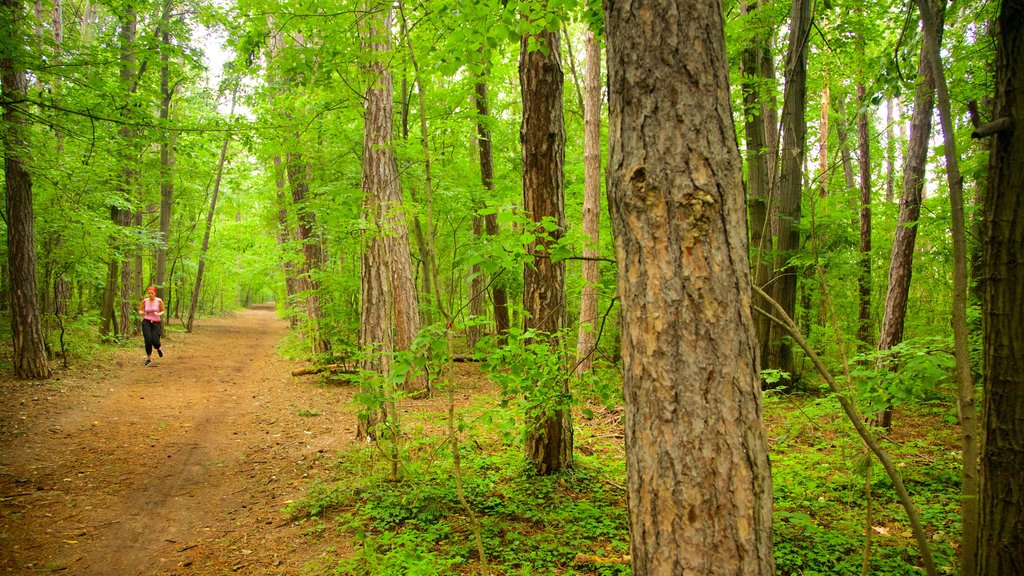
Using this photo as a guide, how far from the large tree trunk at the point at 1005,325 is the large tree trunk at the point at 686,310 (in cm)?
154

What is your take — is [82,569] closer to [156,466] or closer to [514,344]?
[156,466]

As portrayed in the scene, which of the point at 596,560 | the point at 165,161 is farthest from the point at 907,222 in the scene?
the point at 165,161

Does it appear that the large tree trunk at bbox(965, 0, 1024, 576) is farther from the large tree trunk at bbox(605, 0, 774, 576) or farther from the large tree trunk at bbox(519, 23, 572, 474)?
the large tree trunk at bbox(519, 23, 572, 474)

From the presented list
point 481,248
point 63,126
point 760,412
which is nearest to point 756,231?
point 481,248

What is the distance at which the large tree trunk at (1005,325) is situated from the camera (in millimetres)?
2203

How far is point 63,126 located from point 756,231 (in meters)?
11.0

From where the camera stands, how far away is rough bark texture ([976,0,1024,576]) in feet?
7.23

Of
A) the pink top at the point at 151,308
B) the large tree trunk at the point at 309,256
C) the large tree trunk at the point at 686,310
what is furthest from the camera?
the large tree trunk at the point at 309,256

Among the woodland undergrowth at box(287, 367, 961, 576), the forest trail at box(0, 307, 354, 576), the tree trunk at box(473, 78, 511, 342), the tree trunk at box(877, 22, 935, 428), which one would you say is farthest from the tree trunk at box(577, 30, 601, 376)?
the forest trail at box(0, 307, 354, 576)

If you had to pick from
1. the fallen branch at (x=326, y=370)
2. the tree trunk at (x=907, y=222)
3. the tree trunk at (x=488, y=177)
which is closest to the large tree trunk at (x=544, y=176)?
the tree trunk at (x=907, y=222)

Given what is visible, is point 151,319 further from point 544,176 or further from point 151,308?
point 544,176

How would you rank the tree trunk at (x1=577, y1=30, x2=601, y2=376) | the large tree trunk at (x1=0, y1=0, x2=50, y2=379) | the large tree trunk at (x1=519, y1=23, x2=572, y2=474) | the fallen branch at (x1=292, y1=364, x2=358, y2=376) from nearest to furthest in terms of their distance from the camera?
the large tree trunk at (x1=519, y1=23, x2=572, y2=474), the large tree trunk at (x1=0, y1=0, x2=50, y2=379), the tree trunk at (x1=577, y1=30, x2=601, y2=376), the fallen branch at (x1=292, y1=364, x2=358, y2=376)

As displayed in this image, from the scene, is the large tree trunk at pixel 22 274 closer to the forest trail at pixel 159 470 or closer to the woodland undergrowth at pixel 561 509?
the forest trail at pixel 159 470

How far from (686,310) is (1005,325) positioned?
181cm
